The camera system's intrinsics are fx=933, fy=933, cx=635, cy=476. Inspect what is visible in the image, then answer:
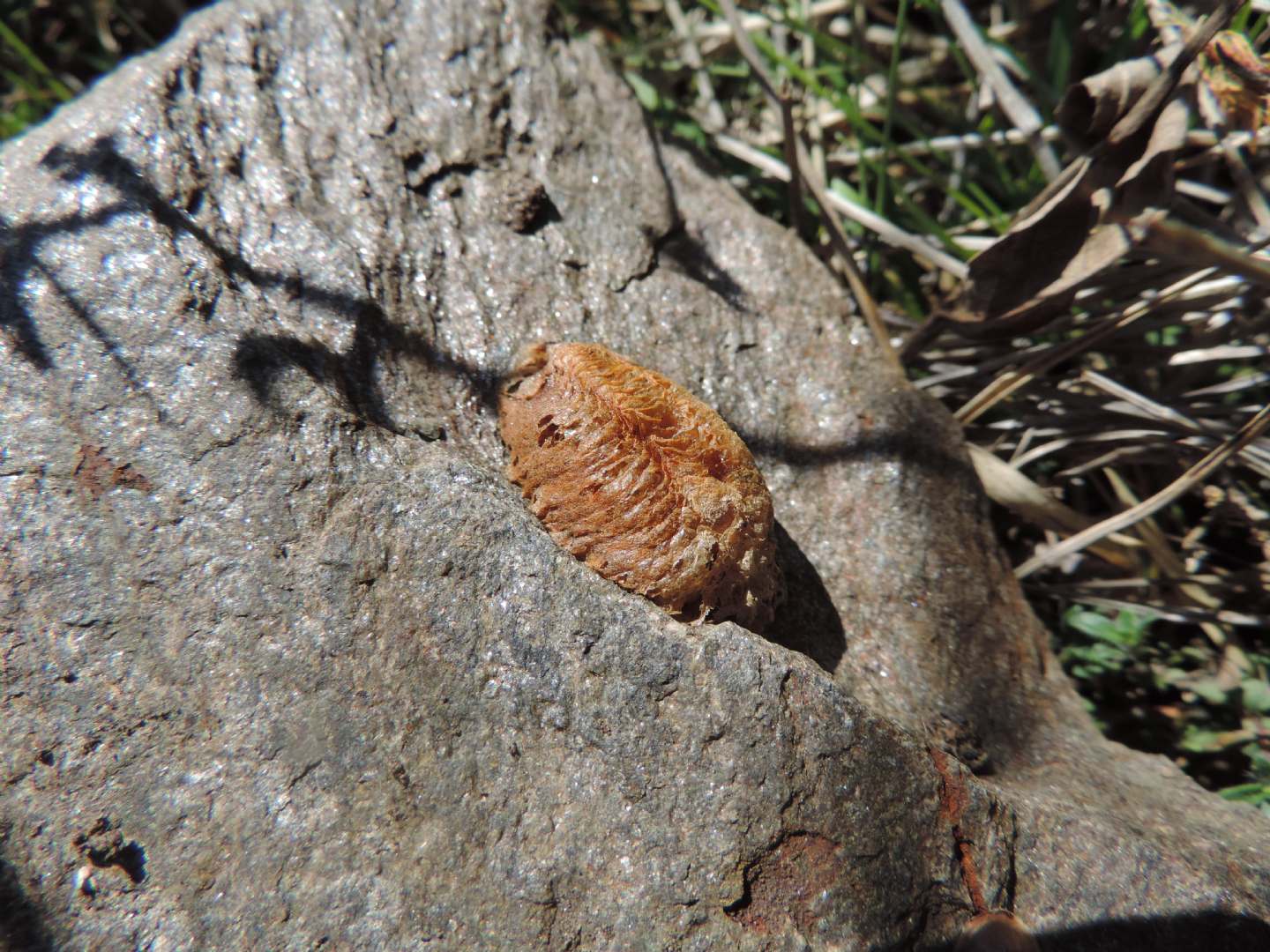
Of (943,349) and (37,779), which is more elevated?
(943,349)

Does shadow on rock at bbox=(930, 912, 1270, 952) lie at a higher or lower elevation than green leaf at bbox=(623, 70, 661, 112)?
lower

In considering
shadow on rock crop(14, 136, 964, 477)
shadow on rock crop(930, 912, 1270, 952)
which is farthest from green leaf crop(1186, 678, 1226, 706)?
shadow on rock crop(14, 136, 964, 477)

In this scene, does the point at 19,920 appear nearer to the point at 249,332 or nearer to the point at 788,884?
the point at 249,332

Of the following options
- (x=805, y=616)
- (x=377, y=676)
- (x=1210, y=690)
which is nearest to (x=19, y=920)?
(x=377, y=676)

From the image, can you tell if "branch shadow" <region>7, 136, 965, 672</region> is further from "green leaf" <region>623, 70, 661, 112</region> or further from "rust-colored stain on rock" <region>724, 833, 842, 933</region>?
"green leaf" <region>623, 70, 661, 112</region>

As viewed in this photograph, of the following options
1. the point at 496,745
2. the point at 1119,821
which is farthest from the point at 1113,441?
the point at 496,745

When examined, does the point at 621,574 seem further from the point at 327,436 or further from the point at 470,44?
the point at 470,44
